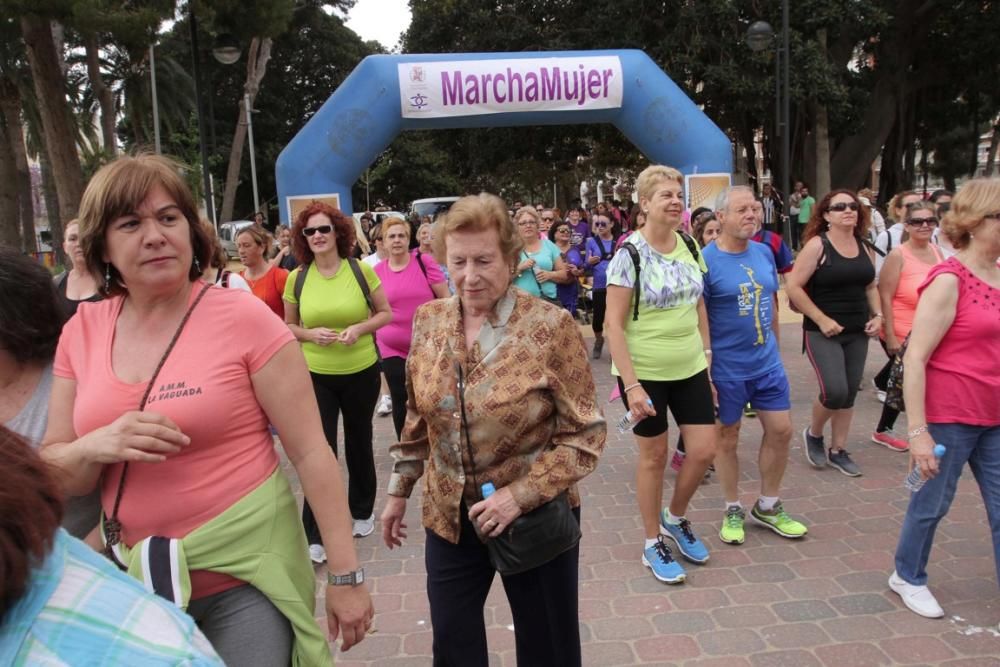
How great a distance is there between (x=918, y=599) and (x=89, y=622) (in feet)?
11.3

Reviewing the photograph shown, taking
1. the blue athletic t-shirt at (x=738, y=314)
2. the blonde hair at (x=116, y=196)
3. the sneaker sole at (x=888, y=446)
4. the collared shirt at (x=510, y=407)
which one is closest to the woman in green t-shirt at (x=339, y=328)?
the blue athletic t-shirt at (x=738, y=314)

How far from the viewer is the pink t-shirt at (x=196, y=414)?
1.74 m

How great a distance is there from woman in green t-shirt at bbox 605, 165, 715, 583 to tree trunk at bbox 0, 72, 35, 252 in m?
14.2

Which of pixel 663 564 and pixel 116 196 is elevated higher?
pixel 116 196

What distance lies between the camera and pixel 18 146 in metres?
23.9

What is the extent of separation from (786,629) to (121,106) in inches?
1508

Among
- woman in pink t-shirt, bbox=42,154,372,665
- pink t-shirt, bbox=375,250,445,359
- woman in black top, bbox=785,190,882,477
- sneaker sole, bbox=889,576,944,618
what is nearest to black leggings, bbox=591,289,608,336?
pink t-shirt, bbox=375,250,445,359

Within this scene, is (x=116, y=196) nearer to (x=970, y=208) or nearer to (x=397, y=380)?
(x=970, y=208)

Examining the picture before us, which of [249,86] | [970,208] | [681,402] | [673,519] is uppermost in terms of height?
[249,86]

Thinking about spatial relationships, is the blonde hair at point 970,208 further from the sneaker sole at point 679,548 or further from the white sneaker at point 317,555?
the white sneaker at point 317,555

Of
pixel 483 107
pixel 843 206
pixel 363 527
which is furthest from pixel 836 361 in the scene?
pixel 483 107

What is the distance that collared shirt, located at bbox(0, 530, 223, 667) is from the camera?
98 centimetres

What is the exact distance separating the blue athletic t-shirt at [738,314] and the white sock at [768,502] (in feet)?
2.42

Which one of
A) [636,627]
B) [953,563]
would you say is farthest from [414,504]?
[953,563]
